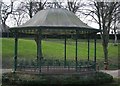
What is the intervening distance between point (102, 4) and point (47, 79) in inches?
694

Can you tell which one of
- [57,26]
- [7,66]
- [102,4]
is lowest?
[7,66]

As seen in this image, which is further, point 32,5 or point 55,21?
point 32,5

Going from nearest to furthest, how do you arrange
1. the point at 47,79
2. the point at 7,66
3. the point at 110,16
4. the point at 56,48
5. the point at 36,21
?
the point at 47,79 < the point at 36,21 < the point at 7,66 < the point at 110,16 < the point at 56,48

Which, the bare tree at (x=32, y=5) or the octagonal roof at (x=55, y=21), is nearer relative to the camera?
the octagonal roof at (x=55, y=21)

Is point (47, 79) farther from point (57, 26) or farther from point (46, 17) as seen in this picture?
point (46, 17)

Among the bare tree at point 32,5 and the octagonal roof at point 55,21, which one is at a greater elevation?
the bare tree at point 32,5

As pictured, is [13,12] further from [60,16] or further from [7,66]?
[60,16]

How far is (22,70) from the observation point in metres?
19.2

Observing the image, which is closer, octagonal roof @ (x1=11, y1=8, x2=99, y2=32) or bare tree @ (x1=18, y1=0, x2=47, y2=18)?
octagonal roof @ (x1=11, y1=8, x2=99, y2=32)

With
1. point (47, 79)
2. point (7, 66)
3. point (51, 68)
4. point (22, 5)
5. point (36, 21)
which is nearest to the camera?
point (47, 79)

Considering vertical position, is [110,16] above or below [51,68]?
above

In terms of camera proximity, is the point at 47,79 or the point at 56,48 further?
the point at 56,48

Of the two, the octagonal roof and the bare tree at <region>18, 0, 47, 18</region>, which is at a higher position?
the bare tree at <region>18, 0, 47, 18</region>

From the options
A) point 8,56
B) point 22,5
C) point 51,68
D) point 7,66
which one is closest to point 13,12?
point 22,5
